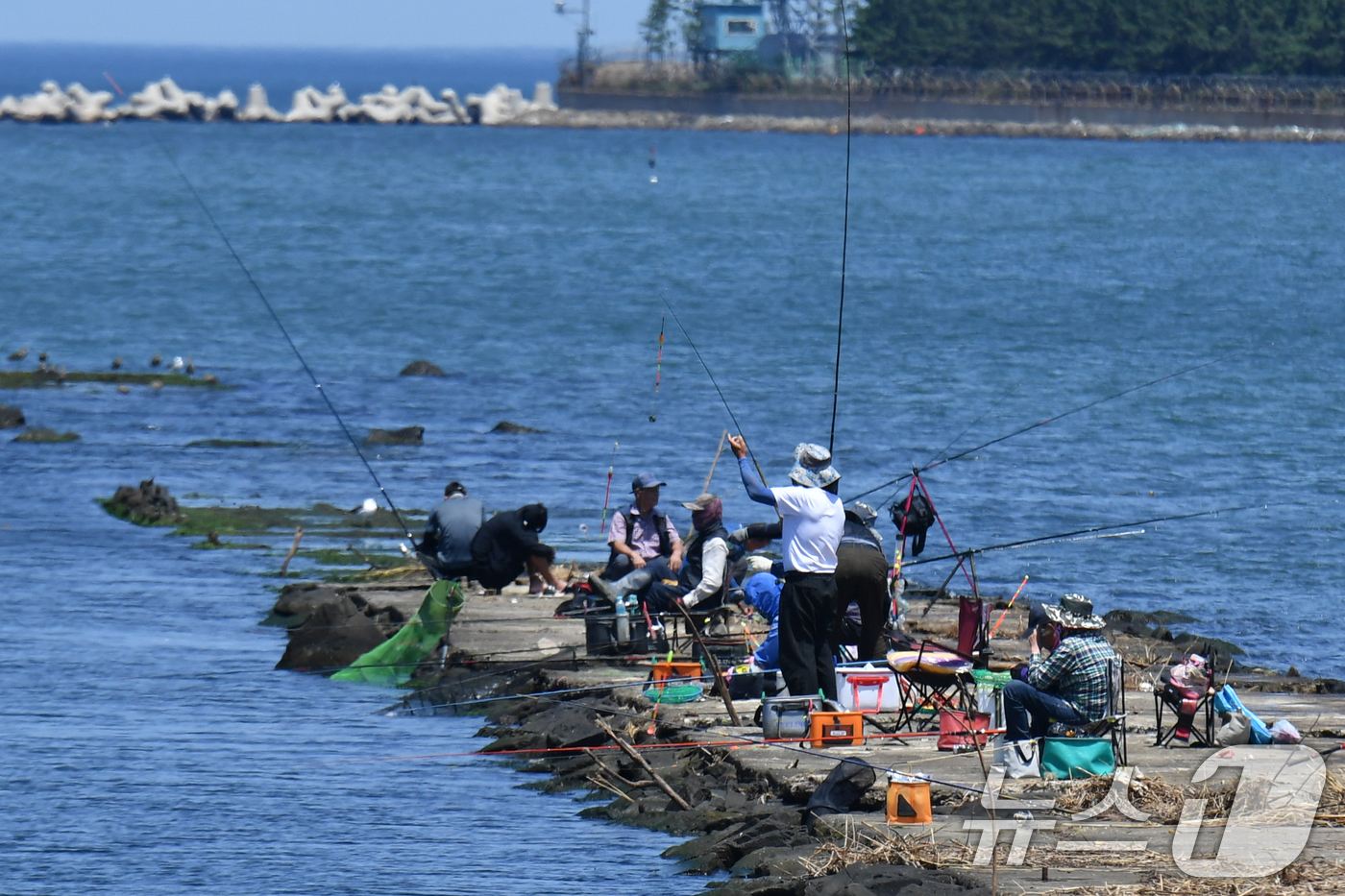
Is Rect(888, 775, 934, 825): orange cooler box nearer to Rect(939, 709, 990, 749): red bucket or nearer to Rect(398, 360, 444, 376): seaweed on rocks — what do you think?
Rect(939, 709, 990, 749): red bucket

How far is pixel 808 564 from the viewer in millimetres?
11250

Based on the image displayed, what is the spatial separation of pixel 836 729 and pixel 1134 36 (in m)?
119

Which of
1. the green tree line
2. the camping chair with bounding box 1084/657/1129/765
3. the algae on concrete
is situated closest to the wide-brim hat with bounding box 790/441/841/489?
the camping chair with bounding box 1084/657/1129/765

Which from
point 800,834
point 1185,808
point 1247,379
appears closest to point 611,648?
point 800,834

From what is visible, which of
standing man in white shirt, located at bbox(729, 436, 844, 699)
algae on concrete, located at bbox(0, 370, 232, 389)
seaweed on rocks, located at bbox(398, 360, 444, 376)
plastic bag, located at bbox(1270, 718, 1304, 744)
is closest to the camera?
plastic bag, located at bbox(1270, 718, 1304, 744)

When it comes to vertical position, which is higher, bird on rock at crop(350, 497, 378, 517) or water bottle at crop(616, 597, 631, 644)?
water bottle at crop(616, 597, 631, 644)

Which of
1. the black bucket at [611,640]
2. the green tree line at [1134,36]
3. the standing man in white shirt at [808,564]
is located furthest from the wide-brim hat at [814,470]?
the green tree line at [1134,36]

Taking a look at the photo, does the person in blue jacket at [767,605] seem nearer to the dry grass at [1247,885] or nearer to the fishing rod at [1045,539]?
the fishing rod at [1045,539]

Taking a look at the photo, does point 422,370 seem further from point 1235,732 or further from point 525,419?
point 1235,732

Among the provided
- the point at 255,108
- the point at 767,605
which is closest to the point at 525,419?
the point at 767,605

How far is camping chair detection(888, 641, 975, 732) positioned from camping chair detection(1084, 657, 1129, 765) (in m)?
0.97

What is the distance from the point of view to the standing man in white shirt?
36.9 feet

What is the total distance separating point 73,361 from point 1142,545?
22.7 metres

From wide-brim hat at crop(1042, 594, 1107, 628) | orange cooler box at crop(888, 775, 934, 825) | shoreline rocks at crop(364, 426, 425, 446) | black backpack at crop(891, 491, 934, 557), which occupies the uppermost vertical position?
wide-brim hat at crop(1042, 594, 1107, 628)
